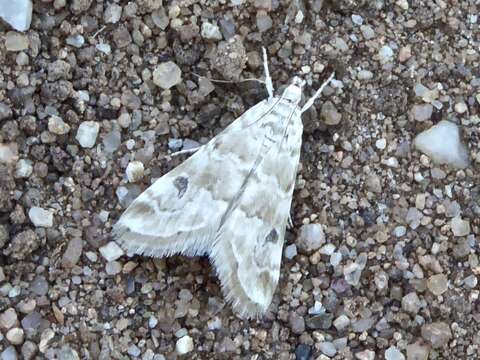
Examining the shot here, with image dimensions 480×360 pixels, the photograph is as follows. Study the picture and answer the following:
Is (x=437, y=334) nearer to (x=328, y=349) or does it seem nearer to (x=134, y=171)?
(x=328, y=349)

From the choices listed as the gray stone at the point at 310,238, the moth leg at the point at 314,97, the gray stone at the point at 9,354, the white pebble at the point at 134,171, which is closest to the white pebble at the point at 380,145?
the moth leg at the point at 314,97

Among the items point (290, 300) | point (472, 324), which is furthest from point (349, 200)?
point (472, 324)

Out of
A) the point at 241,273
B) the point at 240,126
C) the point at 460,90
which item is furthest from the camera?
the point at 460,90

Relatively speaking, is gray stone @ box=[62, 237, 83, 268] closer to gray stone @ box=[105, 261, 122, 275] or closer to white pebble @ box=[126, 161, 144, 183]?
gray stone @ box=[105, 261, 122, 275]

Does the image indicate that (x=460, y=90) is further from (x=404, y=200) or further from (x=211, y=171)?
(x=211, y=171)

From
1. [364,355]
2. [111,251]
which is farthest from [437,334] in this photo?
[111,251]
